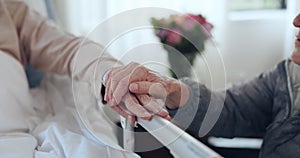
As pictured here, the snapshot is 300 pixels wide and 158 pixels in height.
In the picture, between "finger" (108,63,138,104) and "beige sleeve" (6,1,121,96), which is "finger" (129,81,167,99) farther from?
"beige sleeve" (6,1,121,96)

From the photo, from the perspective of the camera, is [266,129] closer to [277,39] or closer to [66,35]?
[66,35]

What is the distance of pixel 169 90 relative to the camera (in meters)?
0.90

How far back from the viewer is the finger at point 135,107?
790 mm

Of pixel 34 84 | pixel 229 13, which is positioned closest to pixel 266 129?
pixel 34 84

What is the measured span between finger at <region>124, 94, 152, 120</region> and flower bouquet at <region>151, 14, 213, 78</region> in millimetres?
121

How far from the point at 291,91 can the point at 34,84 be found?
0.83m

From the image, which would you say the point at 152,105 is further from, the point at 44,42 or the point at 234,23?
the point at 234,23

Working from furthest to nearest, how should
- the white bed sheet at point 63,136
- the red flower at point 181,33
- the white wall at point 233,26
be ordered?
the white wall at point 233,26 < the red flower at point 181,33 < the white bed sheet at point 63,136

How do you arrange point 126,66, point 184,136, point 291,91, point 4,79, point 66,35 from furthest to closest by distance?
point 66,35
point 4,79
point 291,91
point 126,66
point 184,136

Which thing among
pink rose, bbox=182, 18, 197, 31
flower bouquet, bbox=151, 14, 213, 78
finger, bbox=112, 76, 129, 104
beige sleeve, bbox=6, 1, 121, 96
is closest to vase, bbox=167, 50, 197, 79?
flower bouquet, bbox=151, 14, 213, 78

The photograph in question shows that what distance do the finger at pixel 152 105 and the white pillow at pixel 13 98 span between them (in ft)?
1.38

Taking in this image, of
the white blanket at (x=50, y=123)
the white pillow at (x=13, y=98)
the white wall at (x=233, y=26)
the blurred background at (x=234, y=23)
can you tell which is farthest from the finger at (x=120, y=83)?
the white wall at (x=233, y=26)

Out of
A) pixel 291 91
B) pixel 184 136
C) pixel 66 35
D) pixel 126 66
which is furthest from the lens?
pixel 66 35

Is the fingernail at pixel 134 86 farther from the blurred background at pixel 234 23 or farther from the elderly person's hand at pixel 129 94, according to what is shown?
the blurred background at pixel 234 23
